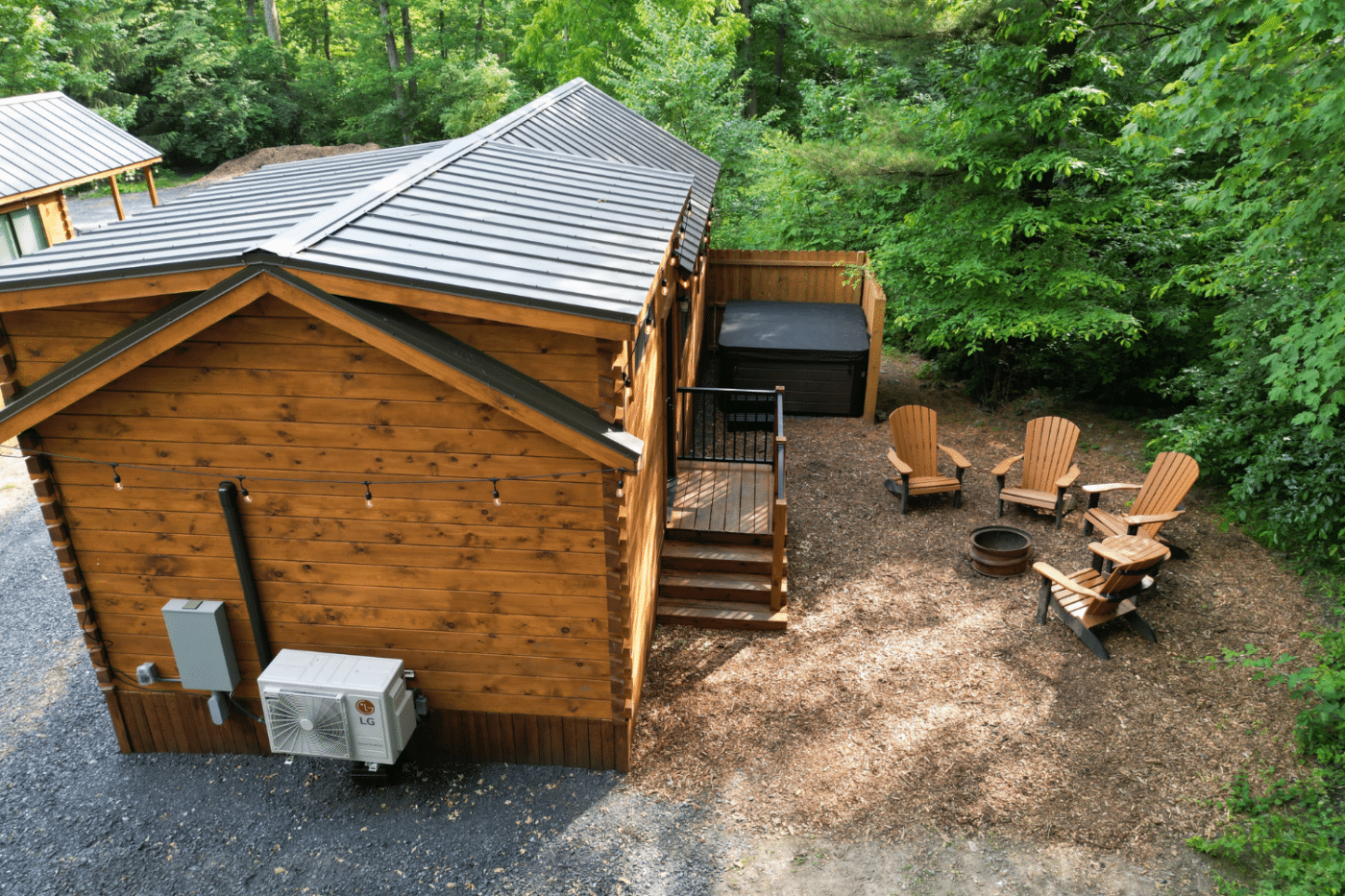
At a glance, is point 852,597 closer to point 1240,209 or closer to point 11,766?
point 1240,209

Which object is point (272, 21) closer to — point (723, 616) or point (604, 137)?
point (604, 137)

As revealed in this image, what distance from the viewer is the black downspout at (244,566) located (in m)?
5.34

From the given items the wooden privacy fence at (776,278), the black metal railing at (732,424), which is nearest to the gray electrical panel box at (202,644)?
the black metal railing at (732,424)

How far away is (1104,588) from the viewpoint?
6.97 meters

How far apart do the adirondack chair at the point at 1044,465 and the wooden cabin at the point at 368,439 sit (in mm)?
4978

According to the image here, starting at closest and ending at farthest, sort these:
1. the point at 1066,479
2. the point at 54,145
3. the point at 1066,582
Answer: the point at 1066,582 → the point at 1066,479 → the point at 54,145

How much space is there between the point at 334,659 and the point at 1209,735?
6.26 metres

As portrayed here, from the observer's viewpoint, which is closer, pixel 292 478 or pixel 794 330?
pixel 292 478

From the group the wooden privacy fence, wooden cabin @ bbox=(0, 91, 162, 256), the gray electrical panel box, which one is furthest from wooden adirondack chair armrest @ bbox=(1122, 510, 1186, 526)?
wooden cabin @ bbox=(0, 91, 162, 256)

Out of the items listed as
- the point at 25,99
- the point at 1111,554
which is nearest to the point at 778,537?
the point at 1111,554

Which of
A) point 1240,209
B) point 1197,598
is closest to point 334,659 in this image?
point 1197,598

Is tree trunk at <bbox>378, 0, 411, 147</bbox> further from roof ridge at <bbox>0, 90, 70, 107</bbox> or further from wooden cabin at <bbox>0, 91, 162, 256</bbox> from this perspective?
wooden cabin at <bbox>0, 91, 162, 256</bbox>

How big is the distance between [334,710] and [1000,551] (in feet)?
19.9

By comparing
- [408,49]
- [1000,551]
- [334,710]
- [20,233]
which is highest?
[408,49]
